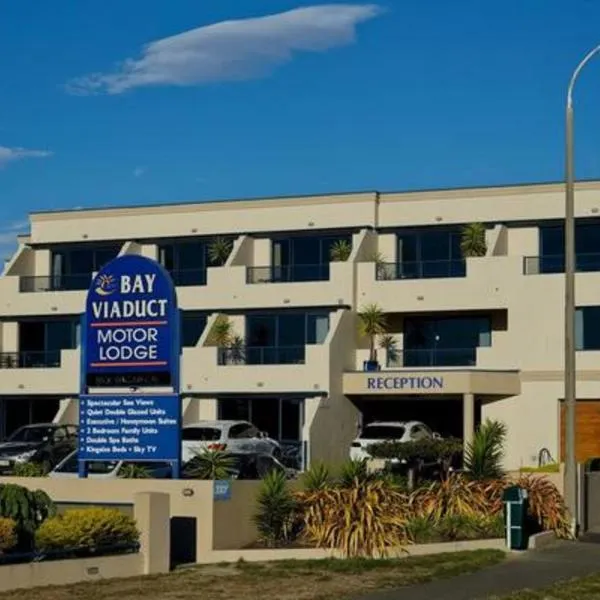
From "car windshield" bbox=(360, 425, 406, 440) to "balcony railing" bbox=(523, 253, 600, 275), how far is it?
7.31m

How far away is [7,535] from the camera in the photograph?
19.1 metres

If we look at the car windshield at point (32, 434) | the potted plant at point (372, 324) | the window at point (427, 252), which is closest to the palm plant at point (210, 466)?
the car windshield at point (32, 434)

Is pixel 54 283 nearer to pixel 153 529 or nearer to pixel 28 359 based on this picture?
pixel 28 359

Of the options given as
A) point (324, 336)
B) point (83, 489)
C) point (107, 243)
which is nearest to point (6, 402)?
point (107, 243)

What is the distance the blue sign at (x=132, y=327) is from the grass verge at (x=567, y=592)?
316 inches

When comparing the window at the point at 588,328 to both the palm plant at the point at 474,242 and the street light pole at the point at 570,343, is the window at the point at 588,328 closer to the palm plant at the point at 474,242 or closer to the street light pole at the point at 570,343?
the palm plant at the point at 474,242

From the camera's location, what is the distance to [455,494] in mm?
24906

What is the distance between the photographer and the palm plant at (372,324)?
46344 mm

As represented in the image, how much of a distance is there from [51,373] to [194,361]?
5.68m

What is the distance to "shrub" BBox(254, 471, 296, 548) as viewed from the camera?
2305cm

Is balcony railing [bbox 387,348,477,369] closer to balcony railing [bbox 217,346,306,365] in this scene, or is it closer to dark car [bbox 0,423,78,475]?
balcony railing [bbox 217,346,306,365]

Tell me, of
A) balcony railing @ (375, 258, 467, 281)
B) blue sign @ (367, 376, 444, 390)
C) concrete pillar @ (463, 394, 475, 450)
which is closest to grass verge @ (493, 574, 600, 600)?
concrete pillar @ (463, 394, 475, 450)

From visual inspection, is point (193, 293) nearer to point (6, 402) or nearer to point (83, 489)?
point (6, 402)

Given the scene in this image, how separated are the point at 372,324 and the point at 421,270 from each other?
106 inches
